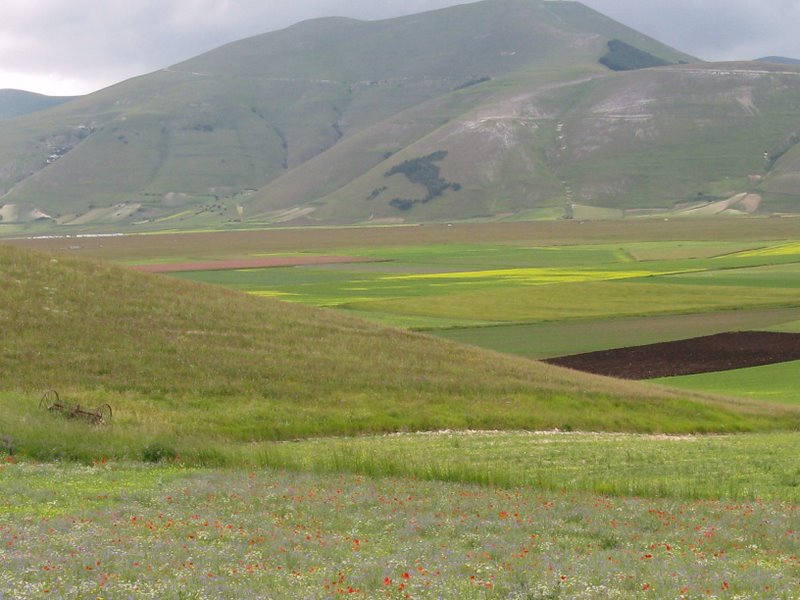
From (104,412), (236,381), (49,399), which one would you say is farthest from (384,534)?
(236,381)

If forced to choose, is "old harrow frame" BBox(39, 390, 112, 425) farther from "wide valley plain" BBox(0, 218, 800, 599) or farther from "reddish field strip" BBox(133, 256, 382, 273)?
"reddish field strip" BBox(133, 256, 382, 273)

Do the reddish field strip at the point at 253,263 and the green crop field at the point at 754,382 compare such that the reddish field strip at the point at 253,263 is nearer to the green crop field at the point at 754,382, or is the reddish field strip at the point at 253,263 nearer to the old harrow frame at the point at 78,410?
the green crop field at the point at 754,382

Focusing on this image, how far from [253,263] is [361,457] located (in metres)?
133

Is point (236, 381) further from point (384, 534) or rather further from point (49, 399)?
point (384, 534)

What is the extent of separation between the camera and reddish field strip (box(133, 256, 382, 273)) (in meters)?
148

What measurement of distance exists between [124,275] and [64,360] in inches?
650

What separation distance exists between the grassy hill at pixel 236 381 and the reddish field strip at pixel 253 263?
299 ft

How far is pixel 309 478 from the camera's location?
2508 centimetres

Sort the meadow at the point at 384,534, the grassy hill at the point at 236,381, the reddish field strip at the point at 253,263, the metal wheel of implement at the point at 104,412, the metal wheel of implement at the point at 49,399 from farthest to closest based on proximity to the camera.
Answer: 1. the reddish field strip at the point at 253,263
2. the metal wheel of implement at the point at 49,399
3. the grassy hill at the point at 236,381
4. the metal wheel of implement at the point at 104,412
5. the meadow at the point at 384,534

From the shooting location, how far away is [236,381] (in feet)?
138

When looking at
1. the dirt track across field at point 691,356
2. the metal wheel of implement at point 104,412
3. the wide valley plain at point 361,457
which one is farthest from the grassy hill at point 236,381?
the dirt track across field at point 691,356

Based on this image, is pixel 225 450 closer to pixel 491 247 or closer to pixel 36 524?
pixel 36 524

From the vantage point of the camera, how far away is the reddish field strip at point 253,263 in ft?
487

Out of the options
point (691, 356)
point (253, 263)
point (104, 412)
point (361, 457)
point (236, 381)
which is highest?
point (253, 263)
